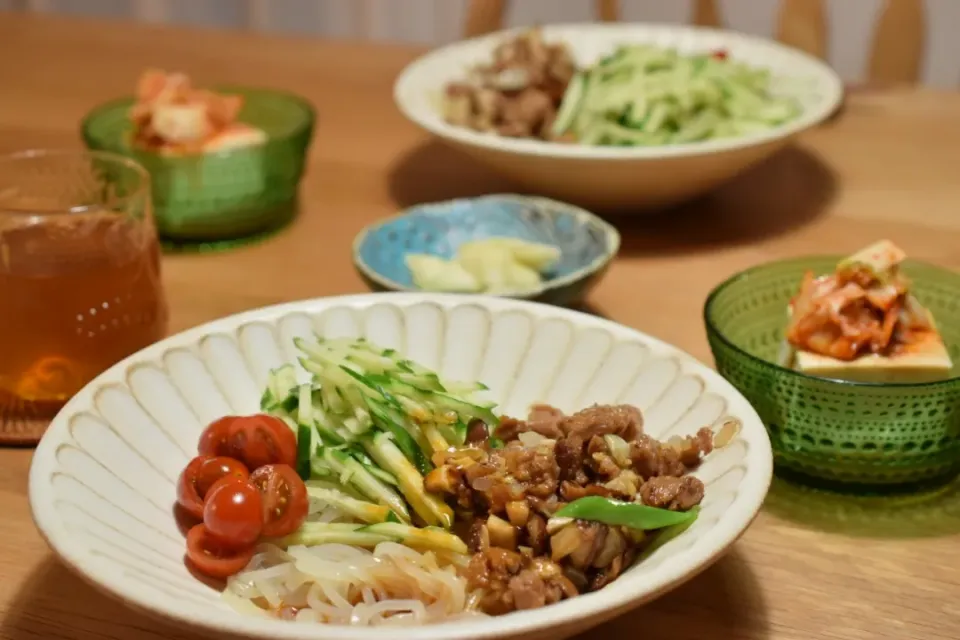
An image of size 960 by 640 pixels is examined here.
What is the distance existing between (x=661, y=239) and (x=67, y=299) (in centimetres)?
92

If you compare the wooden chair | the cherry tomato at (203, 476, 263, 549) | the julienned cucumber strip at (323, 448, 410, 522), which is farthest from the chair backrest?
the cherry tomato at (203, 476, 263, 549)

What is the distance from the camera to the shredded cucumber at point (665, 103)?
1.86 m

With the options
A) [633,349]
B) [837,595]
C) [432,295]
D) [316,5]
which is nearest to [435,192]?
[432,295]

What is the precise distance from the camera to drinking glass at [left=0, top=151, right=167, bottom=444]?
49.6 inches

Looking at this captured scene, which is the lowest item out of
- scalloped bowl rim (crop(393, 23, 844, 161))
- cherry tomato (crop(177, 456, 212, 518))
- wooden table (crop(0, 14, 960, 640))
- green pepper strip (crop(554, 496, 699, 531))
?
wooden table (crop(0, 14, 960, 640))

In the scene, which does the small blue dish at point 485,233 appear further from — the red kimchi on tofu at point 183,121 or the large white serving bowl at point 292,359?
the red kimchi on tofu at point 183,121

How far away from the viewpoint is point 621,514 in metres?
0.94

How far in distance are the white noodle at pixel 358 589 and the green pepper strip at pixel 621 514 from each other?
0.11 meters

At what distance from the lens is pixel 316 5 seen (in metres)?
3.96

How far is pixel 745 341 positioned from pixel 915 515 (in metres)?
0.27

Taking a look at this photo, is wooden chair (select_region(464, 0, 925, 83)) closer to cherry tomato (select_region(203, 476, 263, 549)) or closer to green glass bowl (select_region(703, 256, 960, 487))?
green glass bowl (select_region(703, 256, 960, 487))

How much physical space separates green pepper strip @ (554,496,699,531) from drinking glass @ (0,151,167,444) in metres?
0.63

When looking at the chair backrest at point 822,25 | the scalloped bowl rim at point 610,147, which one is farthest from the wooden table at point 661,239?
the chair backrest at point 822,25

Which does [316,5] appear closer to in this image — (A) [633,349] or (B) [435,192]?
(B) [435,192]
